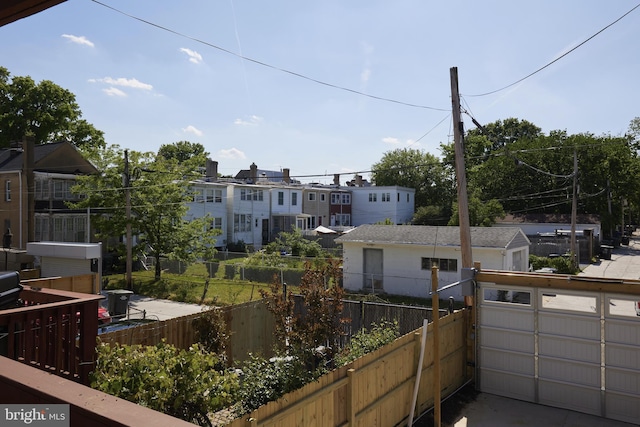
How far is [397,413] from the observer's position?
8.61 meters

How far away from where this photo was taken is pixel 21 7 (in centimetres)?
296

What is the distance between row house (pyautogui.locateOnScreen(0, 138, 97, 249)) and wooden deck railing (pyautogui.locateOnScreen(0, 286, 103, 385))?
2707cm

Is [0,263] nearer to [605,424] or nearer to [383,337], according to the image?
[383,337]

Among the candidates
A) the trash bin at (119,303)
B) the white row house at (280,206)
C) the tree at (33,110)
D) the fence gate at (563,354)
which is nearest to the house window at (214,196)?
the white row house at (280,206)

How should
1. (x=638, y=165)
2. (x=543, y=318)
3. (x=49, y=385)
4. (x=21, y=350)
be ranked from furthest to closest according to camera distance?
(x=638, y=165) < (x=543, y=318) < (x=21, y=350) < (x=49, y=385)

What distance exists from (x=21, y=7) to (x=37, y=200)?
32786 millimetres

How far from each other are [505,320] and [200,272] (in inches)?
771

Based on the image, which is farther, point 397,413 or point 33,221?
point 33,221

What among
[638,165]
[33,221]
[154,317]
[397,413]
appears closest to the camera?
[397,413]

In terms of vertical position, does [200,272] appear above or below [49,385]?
below

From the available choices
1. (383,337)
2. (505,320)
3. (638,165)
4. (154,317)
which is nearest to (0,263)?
(154,317)

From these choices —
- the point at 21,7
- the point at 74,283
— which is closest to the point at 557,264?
the point at 74,283

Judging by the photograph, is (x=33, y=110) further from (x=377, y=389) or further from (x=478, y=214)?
(x=377, y=389)

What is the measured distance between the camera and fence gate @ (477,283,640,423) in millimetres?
9602
